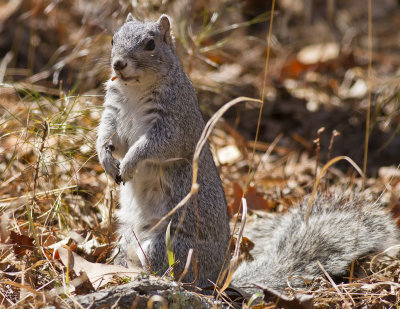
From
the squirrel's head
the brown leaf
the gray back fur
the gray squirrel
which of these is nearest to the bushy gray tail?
the gray squirrel

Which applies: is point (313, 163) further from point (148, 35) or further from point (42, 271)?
point (42, 271)

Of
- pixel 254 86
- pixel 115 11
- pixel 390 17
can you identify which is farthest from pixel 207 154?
pixel 390 17

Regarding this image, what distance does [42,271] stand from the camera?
2.68m

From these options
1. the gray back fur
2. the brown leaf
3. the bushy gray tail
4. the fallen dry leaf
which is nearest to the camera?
the brown leaf

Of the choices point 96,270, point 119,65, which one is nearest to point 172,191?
point 96,270

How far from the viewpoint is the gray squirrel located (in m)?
2.90

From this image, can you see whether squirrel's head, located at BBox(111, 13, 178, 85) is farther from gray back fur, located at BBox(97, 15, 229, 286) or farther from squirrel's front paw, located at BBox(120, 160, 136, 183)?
squirrel's front paw, located at BBox(120, 160, 136, 183)

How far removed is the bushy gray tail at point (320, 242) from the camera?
2.99 meters

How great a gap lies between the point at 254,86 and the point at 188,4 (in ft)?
4.96

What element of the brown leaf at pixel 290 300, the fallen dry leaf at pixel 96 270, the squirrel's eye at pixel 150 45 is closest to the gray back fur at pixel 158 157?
the squirrel's eye at pixel 150 45

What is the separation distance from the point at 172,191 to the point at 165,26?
944mm

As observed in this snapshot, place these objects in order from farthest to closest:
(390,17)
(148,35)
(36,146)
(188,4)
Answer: (390,17) → (188,4) → (36,146) → (148,35)

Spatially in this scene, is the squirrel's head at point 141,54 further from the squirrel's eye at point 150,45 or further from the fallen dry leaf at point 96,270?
the fallen dry leaf at point 96,270

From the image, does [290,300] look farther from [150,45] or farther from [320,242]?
[150,45]
